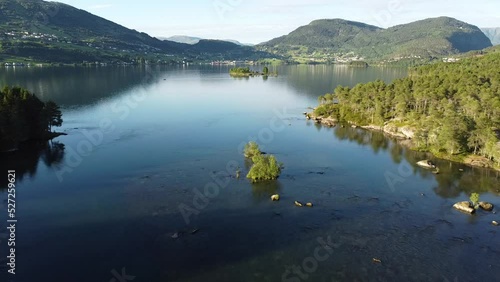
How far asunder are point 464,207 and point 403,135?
61.6 metres

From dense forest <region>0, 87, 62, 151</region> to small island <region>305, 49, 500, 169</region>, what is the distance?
102m

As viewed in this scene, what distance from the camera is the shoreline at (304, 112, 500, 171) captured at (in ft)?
331

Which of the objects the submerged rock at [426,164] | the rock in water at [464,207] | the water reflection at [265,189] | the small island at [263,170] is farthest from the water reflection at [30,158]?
the submerged rock at [426,164]

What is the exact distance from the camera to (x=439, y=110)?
13238 centimetres

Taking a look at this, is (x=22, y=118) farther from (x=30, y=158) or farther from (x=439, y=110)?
(x=439, y=110)

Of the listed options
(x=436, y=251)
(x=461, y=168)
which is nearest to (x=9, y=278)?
(x=436, y=251)

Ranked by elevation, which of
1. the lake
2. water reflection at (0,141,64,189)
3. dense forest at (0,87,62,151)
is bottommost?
the lake

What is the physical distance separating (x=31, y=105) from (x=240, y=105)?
103 meters

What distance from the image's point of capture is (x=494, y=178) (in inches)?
3634

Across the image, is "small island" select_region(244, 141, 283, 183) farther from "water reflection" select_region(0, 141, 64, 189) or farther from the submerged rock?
"water reflection" select_region(0, 141, 64, 189)

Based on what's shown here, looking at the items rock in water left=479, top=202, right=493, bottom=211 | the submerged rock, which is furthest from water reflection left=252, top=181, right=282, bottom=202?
the submerged rock

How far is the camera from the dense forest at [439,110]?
4181 inches

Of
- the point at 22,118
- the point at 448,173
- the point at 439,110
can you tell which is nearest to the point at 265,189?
the point at 448,173

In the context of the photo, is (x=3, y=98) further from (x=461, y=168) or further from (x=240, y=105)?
(x=461, y=168)
